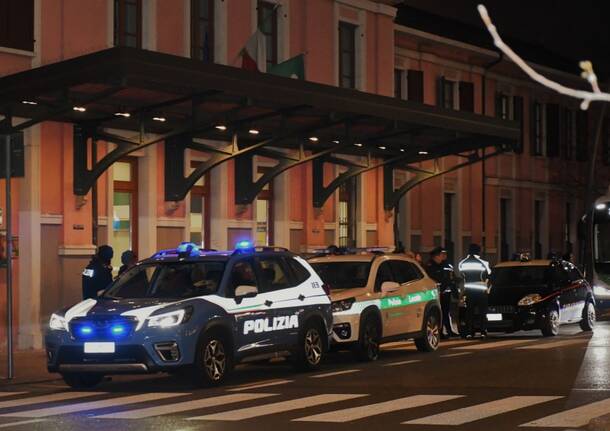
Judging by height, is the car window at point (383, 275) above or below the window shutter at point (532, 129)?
below

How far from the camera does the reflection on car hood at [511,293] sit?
2583 cm

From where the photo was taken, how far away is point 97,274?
2022 centimetres

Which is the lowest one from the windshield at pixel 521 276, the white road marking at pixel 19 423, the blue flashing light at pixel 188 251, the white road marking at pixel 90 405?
the white road marking at pixel 90 405

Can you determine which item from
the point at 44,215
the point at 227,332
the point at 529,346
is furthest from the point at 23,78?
the point at 529,346

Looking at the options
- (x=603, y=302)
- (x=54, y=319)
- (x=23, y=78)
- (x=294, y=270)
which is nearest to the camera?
(x=54, y=319)

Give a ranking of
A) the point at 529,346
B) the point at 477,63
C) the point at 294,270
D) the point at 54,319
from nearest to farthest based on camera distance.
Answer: the point at 54,319
the point at 294,270
the point at 529,346
the point at 477,63

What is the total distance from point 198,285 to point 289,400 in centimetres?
285

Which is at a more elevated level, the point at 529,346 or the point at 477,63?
the point at 477,63

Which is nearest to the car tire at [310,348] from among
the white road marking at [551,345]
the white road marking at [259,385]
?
the white road marking at [259,385]

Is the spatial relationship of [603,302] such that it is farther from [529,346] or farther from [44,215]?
[44,215]

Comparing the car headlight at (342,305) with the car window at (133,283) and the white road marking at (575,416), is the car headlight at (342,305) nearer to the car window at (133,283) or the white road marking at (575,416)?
the car window at (133,283)

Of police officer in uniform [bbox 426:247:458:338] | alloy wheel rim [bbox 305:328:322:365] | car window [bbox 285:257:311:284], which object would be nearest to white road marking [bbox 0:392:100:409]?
alloy wheel rim [bbox 305:328:322:365]

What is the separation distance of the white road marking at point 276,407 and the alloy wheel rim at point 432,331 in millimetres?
7126

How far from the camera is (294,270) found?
18078 mm
